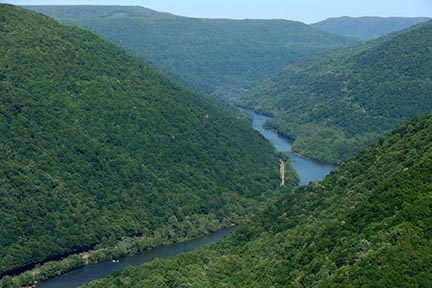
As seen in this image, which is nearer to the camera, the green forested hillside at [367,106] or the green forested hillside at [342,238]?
the green forested hillside at [342,238]

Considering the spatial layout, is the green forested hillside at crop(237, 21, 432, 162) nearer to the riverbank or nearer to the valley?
the valley

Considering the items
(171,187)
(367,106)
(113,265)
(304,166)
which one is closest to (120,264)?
(113,265)

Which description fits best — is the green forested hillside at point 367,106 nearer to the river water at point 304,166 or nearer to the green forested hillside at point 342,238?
the river water at point 304,166

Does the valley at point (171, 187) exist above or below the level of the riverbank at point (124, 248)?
above

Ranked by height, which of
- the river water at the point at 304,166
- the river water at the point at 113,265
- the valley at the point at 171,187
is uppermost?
the valley at the point at 171,187

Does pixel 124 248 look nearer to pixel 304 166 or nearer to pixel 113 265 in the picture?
pixel 113 265

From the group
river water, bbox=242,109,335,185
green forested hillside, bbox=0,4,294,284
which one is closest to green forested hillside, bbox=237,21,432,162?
river water, bbox=242,109,335,185

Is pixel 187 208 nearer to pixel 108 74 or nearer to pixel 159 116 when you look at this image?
pixel 159 116

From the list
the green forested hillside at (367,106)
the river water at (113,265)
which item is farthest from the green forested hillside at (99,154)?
the green forested hillside at (367,106)
